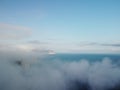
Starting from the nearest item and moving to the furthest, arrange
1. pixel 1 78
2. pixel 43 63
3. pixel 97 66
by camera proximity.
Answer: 1. pixel 1 78
2. pixel 43 63
3. pixel 97 66

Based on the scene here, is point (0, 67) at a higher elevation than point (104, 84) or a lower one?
higher

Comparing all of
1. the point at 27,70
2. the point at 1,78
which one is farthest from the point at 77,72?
the point at 1,78

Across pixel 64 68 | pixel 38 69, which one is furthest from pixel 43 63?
pixel 64 68

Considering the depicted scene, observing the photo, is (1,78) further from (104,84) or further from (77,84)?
(104,84)

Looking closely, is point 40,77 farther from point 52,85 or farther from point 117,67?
point 117,67

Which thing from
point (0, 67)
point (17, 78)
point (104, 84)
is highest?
point (0, 67)

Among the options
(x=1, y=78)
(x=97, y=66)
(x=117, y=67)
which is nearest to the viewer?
(x=1, y=78)

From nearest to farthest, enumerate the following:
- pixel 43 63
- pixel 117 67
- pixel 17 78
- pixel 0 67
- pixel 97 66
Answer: pixel 0 67 < pixel 17 78 < pixel 117 67 < pixel 43 63 < pixel 97 66

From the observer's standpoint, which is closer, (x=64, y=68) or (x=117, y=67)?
(x=117, y=67)

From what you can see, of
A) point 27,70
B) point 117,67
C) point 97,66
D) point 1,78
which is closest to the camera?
point 1,78
